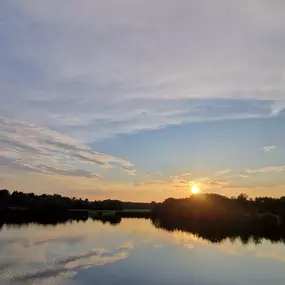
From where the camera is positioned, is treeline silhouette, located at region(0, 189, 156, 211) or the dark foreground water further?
treeline silhouette, located at region(0, 189, 156, 211)

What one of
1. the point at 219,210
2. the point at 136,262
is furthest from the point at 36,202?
the point at 136,262

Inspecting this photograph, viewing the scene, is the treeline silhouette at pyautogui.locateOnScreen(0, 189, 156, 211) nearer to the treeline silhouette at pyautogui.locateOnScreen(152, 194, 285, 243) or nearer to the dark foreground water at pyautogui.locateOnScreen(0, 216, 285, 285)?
the treeline silhouette at pyautogui.locateOnScreen(152, 194, 285, 243)

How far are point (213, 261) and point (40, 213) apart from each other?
11482 centimetres

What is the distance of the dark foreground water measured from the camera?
1415 inches

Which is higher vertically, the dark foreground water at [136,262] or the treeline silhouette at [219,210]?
the treeline silhouette at [219,210]

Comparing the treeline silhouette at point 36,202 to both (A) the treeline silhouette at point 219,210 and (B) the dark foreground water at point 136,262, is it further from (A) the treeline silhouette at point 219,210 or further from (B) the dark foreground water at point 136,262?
(B) the dark foreground water at point 136,262

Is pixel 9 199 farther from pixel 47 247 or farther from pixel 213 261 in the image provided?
pixel 213 261

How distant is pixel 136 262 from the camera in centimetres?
4478

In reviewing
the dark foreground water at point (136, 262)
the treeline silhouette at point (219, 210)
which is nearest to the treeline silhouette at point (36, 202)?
the treeline silhouette at point (219, 210)

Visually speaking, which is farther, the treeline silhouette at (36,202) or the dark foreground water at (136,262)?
the treeline silhouette at (36,202)

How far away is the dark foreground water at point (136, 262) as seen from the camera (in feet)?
118

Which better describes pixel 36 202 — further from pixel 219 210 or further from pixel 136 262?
pixel 136 262

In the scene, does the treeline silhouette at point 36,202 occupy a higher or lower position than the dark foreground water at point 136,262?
higher

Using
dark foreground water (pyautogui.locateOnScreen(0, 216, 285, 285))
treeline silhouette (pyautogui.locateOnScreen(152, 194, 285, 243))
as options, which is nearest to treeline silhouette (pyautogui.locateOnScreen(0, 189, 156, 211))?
treeline silhouette (pyautogui.locateOnScreen(152, 194, 285, 243))
